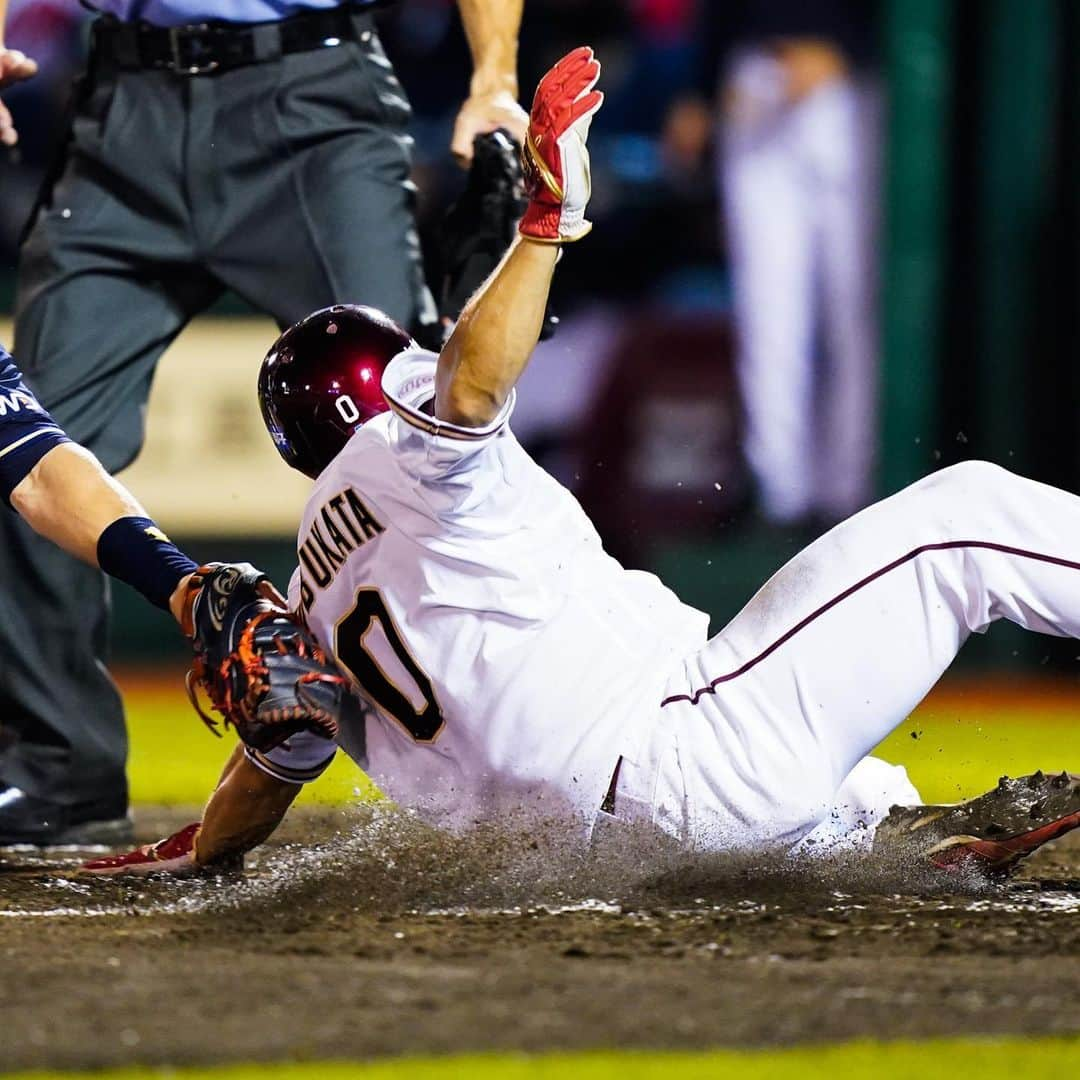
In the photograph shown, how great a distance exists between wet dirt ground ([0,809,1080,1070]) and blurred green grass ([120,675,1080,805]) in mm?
1248

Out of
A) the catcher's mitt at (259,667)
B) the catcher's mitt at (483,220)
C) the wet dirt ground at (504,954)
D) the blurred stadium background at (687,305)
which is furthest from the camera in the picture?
the blurred stadium background at (687,305)

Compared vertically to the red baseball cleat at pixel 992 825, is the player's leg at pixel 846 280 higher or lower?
higher

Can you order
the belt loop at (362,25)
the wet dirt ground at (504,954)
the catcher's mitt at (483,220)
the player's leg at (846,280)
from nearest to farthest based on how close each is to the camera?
1. the wet dirt ground at (504,954)
2. the catcher's mitt at (483,220)
3. the belt loop at (362,25)
4. the player's leg at (846,280)

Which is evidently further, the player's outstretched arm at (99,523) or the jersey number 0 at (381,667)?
the player's outstretched arm at (99,523)

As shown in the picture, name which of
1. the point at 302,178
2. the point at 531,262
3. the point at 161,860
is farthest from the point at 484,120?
the point at 161,860

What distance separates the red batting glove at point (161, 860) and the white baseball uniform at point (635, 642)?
62 cm

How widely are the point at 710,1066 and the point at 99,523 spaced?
158 centimetres

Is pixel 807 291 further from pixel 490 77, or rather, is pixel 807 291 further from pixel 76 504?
pixel 76 504

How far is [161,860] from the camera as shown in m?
3.39

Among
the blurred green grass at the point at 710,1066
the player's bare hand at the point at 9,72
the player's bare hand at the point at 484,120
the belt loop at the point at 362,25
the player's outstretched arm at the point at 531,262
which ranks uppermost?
the belt loop at the point at 362,25

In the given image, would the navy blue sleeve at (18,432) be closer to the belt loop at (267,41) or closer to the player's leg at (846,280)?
the belt loop at (267,41)

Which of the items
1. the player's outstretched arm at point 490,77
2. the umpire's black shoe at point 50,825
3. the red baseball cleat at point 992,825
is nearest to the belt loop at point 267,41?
the player's outstretched arm at point 490,77

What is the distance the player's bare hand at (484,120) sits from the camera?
148 inches

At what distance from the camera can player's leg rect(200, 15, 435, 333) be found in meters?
3.86
